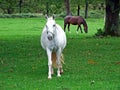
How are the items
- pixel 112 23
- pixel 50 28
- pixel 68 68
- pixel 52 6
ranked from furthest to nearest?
pixel 52 6, pixel 112 23, pixel 68 68, pixel 50 28

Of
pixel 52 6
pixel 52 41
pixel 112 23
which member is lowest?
pixel 52 6

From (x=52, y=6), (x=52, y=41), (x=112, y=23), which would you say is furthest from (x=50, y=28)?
(x=52, y=6)

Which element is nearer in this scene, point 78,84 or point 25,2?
point 78,84

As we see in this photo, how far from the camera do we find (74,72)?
49.1 ft

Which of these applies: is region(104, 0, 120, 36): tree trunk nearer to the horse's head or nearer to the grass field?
the grass field

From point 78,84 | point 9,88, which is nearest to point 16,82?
point 9,88

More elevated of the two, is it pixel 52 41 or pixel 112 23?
pixel 52 41

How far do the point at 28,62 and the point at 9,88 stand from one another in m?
5.54

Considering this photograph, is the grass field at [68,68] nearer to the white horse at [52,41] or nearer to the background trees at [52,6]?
the white horse at [52,41]

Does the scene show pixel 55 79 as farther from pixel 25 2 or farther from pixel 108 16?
pixel 25 2

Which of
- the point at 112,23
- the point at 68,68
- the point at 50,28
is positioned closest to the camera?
the point at 50,28

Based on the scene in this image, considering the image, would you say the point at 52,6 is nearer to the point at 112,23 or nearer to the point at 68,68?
the point at 112,23

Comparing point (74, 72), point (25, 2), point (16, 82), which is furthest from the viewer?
point (25, 2)

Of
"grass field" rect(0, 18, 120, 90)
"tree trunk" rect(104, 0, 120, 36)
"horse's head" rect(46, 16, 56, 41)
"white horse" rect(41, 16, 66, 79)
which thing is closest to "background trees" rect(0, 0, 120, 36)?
"tree trunk" rect(104, 0, 120, 36)
